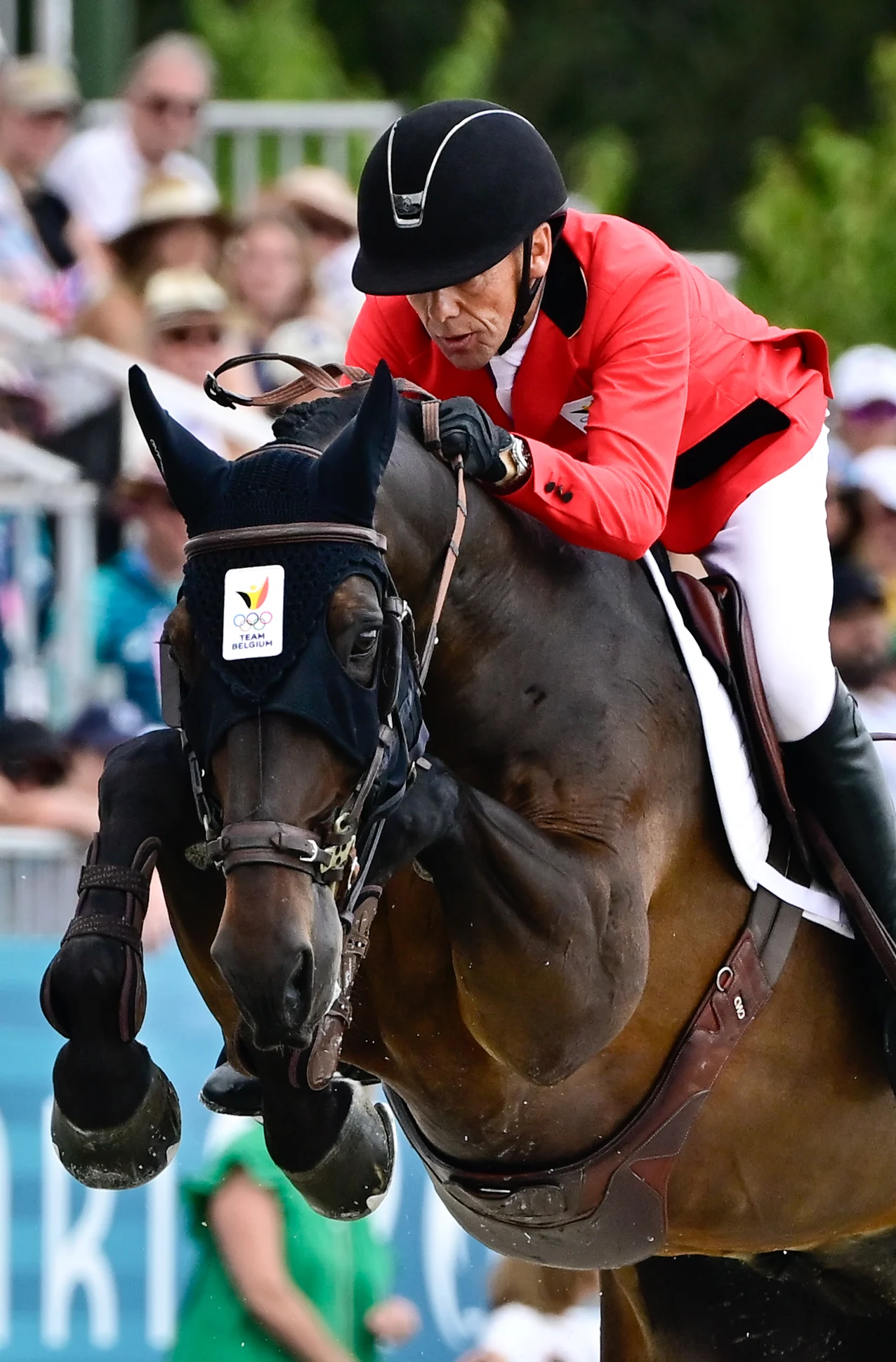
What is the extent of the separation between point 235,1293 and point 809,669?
2.61 m

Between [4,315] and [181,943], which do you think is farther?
[4,315]

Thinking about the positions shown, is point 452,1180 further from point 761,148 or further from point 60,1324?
point 761,148

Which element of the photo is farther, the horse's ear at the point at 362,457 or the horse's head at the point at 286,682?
the horse's ear at the point at 362,457

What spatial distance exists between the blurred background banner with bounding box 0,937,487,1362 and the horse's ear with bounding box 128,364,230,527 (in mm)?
3085

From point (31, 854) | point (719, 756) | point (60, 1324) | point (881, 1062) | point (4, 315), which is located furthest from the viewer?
point (4, 315)

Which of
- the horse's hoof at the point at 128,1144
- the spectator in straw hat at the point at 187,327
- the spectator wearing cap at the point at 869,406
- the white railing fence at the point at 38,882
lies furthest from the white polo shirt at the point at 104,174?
the horse's hoof at the point at 128,1144

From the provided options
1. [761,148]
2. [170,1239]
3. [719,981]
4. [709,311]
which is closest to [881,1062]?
[719,981]

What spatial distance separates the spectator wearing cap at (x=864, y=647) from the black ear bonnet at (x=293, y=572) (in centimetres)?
374

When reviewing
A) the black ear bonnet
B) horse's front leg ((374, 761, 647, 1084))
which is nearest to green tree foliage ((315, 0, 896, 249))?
horse's front leg ((374, 761, 647, 1084))

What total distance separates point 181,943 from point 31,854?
2.98 m

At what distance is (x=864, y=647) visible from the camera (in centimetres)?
729

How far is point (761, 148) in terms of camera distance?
23.5 meters

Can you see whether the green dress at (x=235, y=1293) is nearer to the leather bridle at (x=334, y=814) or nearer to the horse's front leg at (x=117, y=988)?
the horse's front leg at (x=117, y=988)

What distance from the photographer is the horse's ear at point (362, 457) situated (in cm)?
358
